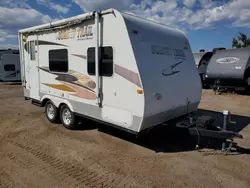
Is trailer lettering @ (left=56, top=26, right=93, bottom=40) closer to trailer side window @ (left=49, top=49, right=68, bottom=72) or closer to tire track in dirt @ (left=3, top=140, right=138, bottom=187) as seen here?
trailer side window @ (left=49, top=49, right=68, bottom=72)

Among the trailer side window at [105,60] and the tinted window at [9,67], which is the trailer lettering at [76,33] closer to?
the trailer side window at [105,60]

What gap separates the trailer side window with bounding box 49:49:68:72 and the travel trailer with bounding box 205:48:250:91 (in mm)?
10157

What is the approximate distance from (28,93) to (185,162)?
6158mm

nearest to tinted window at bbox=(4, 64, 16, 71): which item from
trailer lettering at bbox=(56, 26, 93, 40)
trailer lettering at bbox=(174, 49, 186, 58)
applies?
trailer lettering at bbox=(56, 26, 93, 40)

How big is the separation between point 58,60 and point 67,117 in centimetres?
173

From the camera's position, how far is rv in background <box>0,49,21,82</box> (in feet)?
63.3

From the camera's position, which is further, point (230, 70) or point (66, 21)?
point (230, 70)

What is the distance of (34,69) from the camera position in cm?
730

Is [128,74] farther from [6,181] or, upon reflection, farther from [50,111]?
[50,111]

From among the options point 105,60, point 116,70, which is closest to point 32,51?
point 105,60

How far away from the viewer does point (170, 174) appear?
12.9ft

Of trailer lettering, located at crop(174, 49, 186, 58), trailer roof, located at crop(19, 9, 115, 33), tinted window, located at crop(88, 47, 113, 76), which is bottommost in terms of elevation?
tinted window, located at crop(88, 47, 113, 76)

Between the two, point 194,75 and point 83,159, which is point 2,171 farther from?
point 194,75

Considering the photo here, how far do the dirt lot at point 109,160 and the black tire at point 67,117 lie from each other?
222 mm
